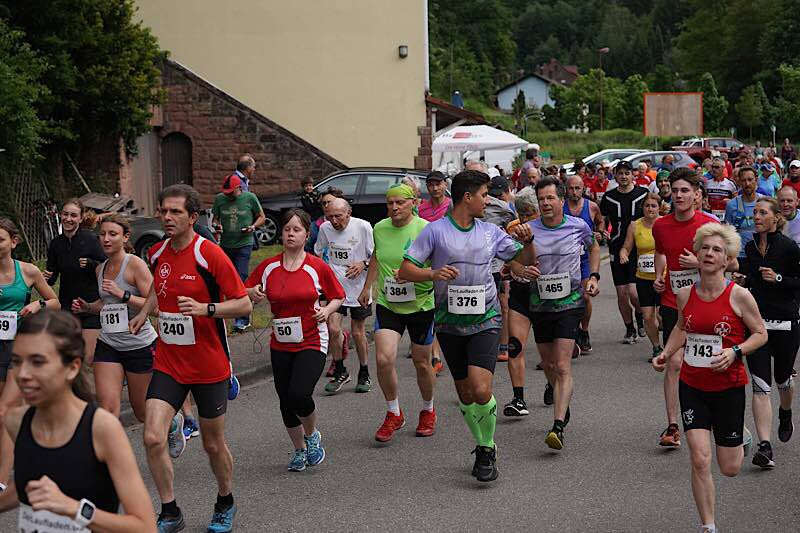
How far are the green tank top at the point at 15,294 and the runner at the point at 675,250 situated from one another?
175 inches

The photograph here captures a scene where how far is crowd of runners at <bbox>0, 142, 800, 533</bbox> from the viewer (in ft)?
12.2

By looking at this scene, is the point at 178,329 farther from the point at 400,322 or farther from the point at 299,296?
the point at 400,322

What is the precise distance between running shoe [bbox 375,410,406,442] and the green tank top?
9.06 feet

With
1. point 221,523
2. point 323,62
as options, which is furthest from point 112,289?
point 323,62

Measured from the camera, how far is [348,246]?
34.4 feet

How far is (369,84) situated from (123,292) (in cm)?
2538

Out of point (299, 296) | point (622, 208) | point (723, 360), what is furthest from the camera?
point (622, 208)

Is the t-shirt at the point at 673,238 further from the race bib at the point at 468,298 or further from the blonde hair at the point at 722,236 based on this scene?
the blonde hair at the point at 722,236

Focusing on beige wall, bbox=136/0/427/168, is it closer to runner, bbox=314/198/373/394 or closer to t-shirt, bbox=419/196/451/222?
t-shirt, bbox=419/196/451/222

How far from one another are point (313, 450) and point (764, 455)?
2999 millimetres

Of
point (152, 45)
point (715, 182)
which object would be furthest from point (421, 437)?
point (152, 45)

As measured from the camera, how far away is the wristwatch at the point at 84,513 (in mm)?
3566

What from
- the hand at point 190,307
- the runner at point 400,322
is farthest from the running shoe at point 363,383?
the hand at point 190,307

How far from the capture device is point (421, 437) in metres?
8.96
